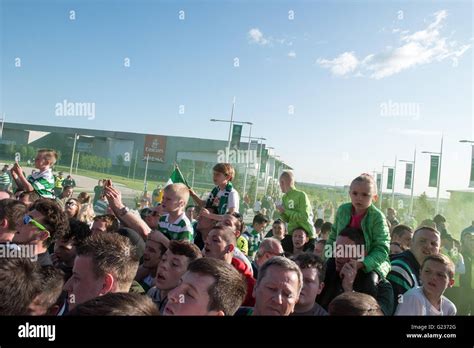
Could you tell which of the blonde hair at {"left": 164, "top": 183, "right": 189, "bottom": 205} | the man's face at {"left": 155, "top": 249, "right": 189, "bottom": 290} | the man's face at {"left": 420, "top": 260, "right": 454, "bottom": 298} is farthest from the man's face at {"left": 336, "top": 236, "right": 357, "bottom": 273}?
the blonde hair at {"left": 164, "top": 183, "right": 189, "bottom": 205}

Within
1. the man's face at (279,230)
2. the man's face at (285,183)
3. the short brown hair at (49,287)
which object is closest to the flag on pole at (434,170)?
the man's face at (279,230)

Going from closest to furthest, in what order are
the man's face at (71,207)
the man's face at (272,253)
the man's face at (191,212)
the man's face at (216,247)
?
the man's face at (216,247) < the man's face at (272,253) < the man's face at (71,207) < the man's face at (191,212)

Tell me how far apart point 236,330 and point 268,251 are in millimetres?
2113

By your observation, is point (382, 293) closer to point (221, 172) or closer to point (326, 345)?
point (326, 345)

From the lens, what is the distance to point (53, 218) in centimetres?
300

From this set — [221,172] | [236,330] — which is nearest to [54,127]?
[221,172]

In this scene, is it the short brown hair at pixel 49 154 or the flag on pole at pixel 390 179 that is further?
the flag on pole at pixel 390 179

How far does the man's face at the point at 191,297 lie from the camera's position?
184 cm

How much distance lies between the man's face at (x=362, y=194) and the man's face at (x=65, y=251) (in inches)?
95.7

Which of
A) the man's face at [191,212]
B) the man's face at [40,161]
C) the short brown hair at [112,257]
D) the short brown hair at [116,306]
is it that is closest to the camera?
the short brown hair at [116,306]

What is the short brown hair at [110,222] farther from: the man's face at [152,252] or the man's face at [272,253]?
the man's face at [272,253]

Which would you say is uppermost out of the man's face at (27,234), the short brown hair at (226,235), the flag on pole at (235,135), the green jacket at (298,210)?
the flag on pole at (235,135)

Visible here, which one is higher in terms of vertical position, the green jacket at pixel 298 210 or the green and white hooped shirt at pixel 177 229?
the green jacket at pixel 298 210

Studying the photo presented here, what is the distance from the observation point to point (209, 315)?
1.84m
